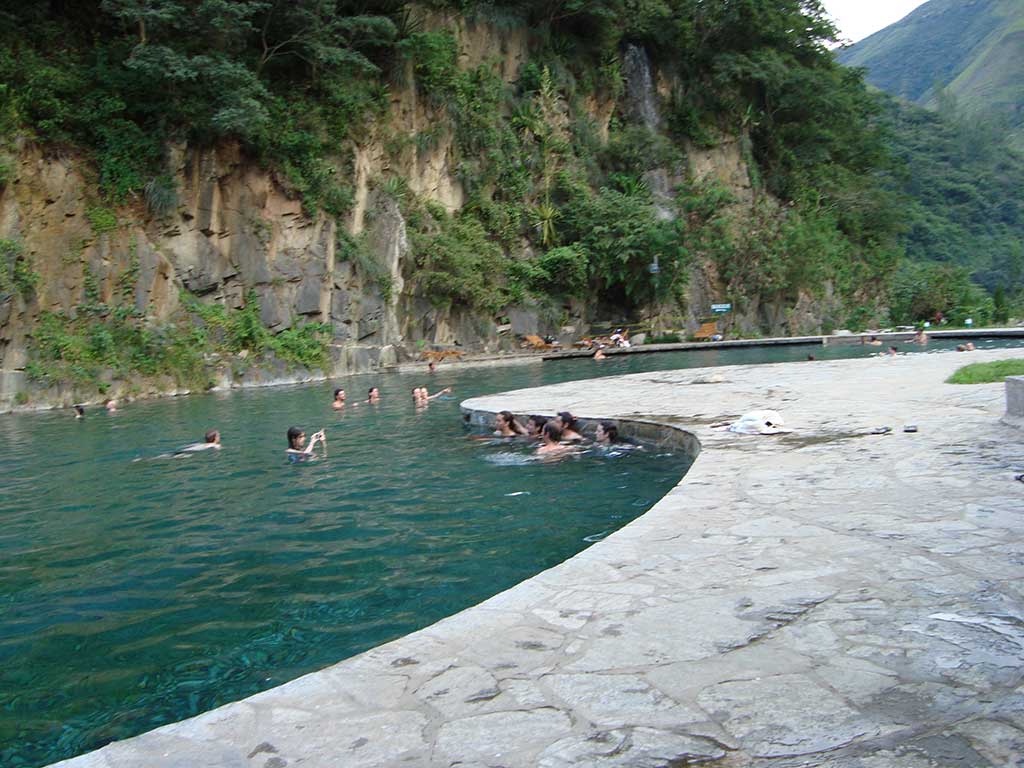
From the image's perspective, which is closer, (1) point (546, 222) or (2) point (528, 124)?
(1) point (546, 222)

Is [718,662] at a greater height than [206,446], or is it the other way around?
[718,662]

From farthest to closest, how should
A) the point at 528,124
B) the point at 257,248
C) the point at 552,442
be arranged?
the point at 528,124 < the point at 257,248 < the point at 552,442

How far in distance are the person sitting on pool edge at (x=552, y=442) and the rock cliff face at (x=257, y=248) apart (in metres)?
17.3

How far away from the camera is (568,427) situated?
11.8 m

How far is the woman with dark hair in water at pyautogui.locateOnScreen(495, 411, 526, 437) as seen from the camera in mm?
12867

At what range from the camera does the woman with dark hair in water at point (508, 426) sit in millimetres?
12867

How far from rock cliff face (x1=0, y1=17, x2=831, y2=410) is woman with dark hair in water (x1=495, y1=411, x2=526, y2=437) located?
1592cm

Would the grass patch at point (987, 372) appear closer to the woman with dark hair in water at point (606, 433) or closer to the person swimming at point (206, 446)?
the woman with dark hair in water at point (606, 433)

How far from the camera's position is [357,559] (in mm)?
7074

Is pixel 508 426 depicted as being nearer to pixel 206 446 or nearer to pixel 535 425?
pixel 535 425

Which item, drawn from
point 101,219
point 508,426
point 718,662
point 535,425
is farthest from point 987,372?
point 101,219

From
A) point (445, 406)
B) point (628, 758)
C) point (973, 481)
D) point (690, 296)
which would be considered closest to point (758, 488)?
point (973, 481)

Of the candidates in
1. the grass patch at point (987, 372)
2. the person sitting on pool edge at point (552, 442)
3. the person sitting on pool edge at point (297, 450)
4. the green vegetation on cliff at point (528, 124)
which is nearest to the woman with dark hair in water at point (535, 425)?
the person sitting on pool edge at point (552, 442)

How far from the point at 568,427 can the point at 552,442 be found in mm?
387
